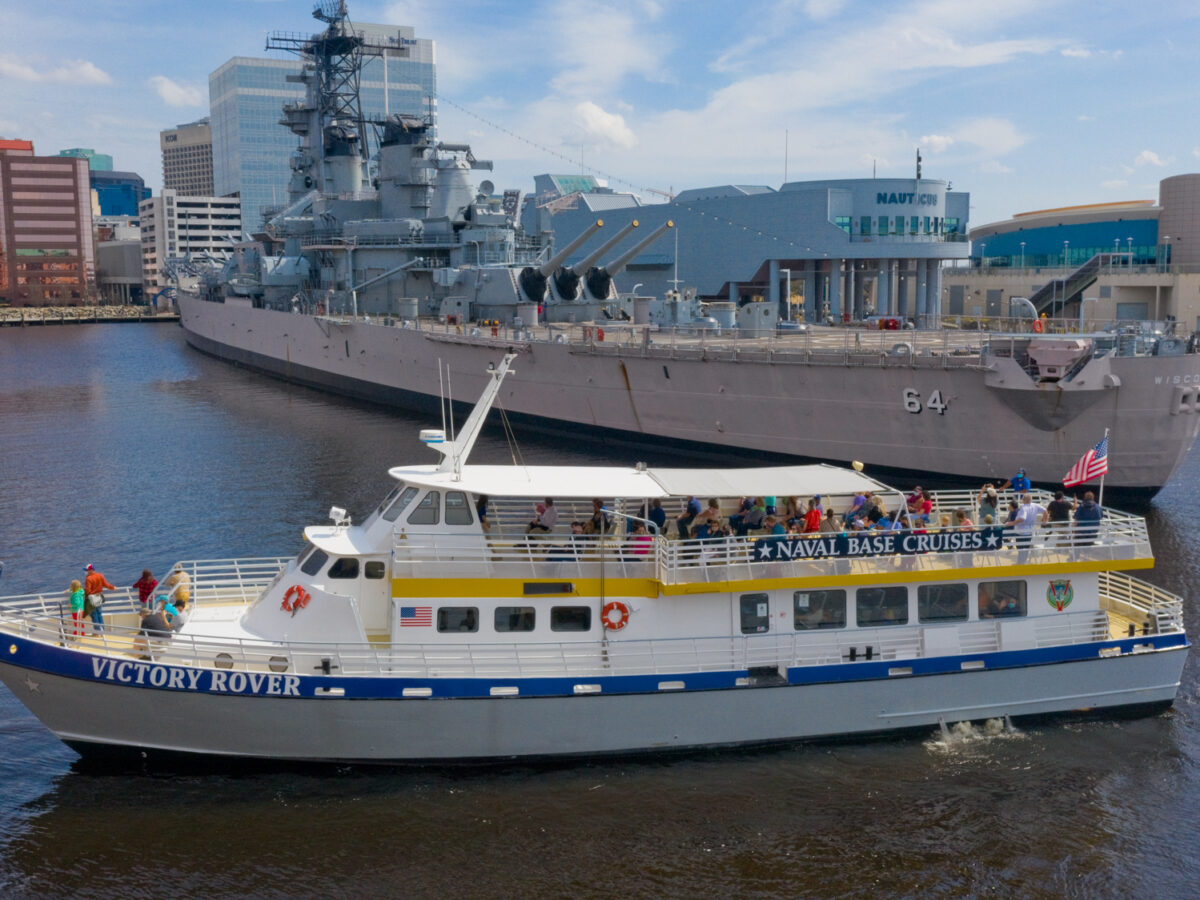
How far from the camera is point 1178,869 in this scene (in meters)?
13.2

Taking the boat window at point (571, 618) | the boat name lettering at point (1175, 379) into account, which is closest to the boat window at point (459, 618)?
the boat window at point (571, 618)

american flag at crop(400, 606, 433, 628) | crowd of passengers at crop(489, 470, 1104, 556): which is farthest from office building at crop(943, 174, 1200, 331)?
american flag at crop(400, 606, 433, 628)

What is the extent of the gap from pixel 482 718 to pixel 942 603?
7.48 meters

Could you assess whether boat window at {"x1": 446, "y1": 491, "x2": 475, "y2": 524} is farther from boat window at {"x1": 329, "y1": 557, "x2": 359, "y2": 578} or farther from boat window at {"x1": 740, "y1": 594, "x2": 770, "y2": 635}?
boat window at {"x1": 740, "y1": 594, "x2": 770, "y2": 635}

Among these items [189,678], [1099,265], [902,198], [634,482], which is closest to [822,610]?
[634,482]

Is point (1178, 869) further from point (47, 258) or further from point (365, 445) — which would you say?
point (47, 258)

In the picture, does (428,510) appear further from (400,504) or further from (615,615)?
(615,615)

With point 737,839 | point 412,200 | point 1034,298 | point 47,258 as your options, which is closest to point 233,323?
point 412,200

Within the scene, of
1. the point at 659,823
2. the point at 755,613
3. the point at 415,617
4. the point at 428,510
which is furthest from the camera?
the point at 755,613

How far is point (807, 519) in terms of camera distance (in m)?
16.7

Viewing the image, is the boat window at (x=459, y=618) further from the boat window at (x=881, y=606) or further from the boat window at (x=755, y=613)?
the boat window at (x=881, y=606)

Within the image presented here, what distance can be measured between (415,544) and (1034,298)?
7219cm

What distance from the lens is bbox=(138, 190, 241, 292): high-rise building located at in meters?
170

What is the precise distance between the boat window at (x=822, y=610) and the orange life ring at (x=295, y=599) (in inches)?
297
